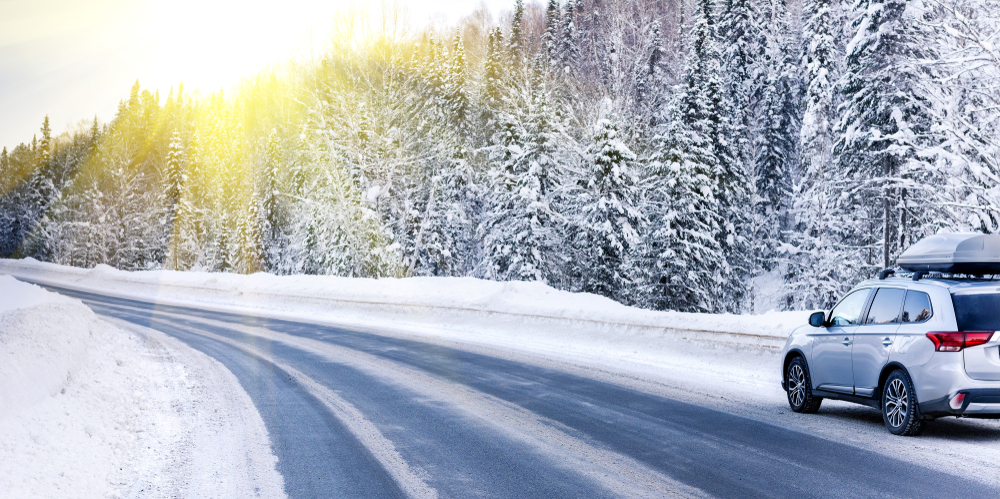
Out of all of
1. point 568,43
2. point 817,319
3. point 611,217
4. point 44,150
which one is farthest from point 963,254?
point 44,150

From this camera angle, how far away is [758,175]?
52.0 m

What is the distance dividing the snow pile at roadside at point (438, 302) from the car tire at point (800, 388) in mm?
3314

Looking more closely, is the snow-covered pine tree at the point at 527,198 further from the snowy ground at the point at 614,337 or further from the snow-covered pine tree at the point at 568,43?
the snow-covered pine tree at the point at 568,43

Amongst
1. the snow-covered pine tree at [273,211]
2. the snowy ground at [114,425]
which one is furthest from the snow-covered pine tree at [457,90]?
the snowy ground at [114,425]

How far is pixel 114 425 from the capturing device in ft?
27.6

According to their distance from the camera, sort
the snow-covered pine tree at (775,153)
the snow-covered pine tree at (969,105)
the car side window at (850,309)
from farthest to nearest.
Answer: the snow-covered pine tree at (775,153), the snow-covered pine tree at (969,105), the car side window at (850,309)

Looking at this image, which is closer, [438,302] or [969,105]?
[969,105]

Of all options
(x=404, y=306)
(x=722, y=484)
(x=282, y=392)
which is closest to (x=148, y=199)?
(x=404, y=306)

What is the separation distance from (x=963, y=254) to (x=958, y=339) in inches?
46.5

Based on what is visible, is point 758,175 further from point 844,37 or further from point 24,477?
point 24,477

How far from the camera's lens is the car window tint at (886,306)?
27.2 ft

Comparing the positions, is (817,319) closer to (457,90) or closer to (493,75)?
(457,90)

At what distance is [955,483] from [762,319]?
8.66 m

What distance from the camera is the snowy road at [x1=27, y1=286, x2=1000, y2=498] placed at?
5961 mm
